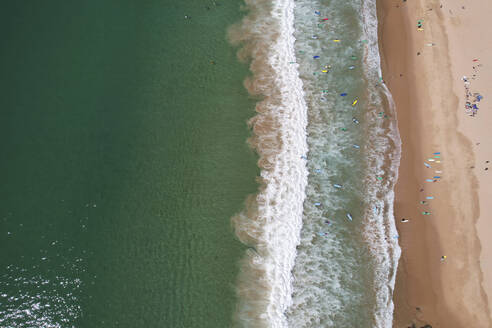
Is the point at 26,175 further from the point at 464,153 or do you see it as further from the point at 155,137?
the point at 464,153

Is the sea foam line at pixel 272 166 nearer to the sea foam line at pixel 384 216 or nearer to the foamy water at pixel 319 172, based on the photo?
the foamy water at pixel 319 172

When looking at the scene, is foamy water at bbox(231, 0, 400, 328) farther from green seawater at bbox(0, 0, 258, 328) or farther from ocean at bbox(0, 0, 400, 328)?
green seawater at bbox(0, 0, 258, 328)

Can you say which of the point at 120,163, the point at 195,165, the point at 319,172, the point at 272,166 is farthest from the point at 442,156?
the point at 120,163

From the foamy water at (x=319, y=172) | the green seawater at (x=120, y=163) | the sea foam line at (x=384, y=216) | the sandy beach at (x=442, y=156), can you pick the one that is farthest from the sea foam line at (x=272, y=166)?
the sandy beach at (x=442, y=156)

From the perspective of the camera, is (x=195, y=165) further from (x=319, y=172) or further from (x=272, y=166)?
(x=319, y=172)

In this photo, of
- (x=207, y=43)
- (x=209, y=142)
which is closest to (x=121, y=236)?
(x=209, y=142)
